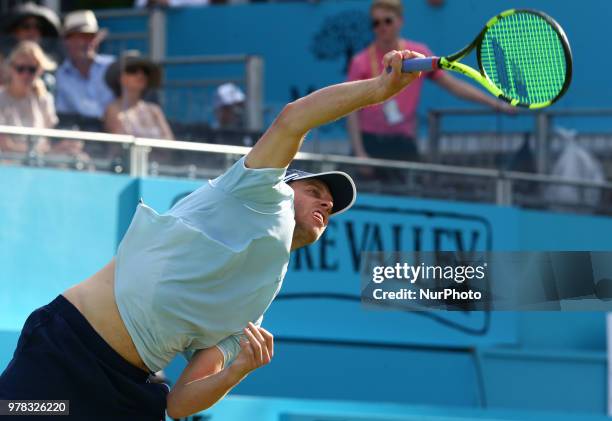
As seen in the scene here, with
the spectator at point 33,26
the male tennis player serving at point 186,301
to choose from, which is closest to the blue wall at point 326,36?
the spectator at point 33,26

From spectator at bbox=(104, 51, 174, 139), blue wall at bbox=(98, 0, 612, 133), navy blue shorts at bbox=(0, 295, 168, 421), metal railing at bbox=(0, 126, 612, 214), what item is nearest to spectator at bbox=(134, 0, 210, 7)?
blue wall at bbox=(98, 0, 612, 133)

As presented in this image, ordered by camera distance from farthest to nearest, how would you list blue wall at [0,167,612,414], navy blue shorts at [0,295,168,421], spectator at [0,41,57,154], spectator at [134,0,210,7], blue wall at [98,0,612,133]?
spectator at [134,0,210,7], blue wall at [98,0,612,133], blue wall at [0,167,612,414], spectator at [0,41,57,154], navy blue shorts at [0,295,168,421]

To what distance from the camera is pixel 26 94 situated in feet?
26.6

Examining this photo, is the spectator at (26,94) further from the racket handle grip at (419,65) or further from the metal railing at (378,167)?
the racket handle grip at (419,65)

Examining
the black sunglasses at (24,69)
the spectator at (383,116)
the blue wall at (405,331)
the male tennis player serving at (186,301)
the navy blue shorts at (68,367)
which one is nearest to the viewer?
the male tennis player serving at (186,301)

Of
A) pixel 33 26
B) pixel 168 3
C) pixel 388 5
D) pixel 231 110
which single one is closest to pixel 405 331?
pixel 231 110

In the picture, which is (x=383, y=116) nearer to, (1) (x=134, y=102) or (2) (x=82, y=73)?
(1) (x=134, y=102)

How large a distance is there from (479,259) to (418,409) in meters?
2.31

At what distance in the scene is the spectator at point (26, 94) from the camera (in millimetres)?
8039

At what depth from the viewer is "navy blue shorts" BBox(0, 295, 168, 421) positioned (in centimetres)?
436

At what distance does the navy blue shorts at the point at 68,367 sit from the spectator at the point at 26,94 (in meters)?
3.78

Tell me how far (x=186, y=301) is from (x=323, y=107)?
77 centimetres

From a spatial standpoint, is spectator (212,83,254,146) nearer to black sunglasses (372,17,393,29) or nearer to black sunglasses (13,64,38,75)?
black sunglasses (372,17,393,29)

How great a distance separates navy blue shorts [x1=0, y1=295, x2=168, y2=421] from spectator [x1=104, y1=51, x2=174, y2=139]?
13.6 feet
